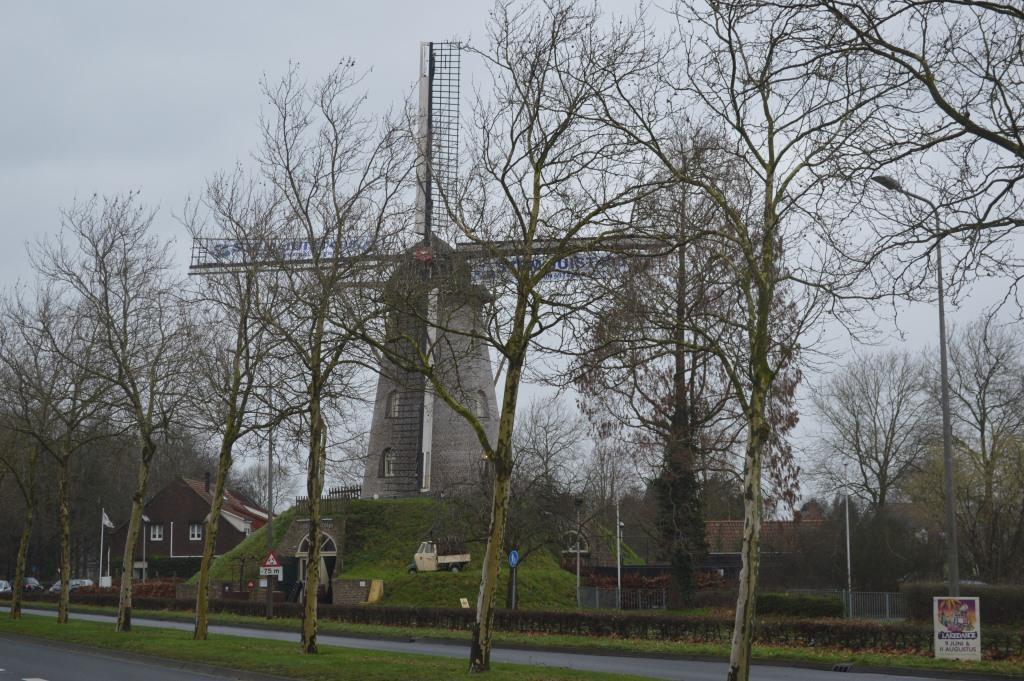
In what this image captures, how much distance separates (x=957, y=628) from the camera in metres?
24.2

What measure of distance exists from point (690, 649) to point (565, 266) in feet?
45.1

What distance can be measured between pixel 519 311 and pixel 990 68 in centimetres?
928

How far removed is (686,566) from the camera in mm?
39531

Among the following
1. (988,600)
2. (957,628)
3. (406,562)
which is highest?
(957,628)

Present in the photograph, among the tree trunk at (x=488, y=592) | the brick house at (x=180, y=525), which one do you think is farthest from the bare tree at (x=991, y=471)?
the brick house at (x=180, y=525)

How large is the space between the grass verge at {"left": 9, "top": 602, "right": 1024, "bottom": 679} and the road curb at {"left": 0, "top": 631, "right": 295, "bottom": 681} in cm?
1055

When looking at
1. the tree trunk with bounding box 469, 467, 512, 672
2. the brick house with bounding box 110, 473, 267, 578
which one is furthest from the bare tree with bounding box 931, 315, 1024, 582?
the brick house with bounding box 110, 473, 267, 578

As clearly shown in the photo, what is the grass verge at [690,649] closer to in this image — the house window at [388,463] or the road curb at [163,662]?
the road curb at [163,662]

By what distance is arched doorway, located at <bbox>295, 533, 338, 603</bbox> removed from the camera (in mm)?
55125

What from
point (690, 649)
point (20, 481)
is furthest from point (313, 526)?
point (20, 481)

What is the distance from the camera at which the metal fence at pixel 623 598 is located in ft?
155

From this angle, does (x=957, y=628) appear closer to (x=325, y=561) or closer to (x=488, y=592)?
(x=488, y=592)

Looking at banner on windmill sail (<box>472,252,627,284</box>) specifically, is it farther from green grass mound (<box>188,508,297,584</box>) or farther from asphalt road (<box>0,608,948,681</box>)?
green grass mound (<box>188,508,297,584</box>)

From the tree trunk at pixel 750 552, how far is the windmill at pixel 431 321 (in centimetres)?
384
